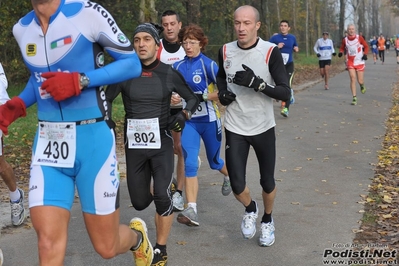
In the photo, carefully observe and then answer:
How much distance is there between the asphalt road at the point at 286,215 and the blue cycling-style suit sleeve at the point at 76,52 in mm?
1880

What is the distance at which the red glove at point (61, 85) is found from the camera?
3699 mm

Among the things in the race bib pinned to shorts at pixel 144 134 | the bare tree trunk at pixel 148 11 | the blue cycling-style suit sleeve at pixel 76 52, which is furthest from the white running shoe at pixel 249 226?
the bare tree trunk at pixel 148 11

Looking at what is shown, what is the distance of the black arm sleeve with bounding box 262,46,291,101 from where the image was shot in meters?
5.64

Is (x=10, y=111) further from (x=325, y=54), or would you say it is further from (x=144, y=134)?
(x=325, y=54)

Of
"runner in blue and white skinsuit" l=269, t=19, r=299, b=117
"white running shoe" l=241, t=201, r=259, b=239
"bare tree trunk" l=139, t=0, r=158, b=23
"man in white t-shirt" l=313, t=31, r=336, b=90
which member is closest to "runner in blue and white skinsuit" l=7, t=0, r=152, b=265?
"white running shoe" l=241, t=201, r=259, b=239

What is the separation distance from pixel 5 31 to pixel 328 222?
57.8 feet

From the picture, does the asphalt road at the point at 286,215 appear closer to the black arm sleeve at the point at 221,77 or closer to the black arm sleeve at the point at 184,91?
the black arm sleeve at the point at 184,91

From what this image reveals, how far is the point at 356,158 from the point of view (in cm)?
995

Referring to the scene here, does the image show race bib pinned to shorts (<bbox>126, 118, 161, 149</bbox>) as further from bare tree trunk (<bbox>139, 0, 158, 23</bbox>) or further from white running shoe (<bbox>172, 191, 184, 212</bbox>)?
bare tree trunk (<bbox>139, 0, 158, 23</bbox>)

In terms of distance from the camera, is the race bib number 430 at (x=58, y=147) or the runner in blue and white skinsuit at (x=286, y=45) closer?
the race bib number 430 at (x=58, y=147)

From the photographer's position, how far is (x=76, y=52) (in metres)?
3.94

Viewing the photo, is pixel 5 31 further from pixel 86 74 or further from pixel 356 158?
pixel 86 74

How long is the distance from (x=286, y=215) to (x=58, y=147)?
3.46 m

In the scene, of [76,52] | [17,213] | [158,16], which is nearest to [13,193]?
[17,213]
